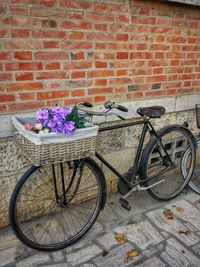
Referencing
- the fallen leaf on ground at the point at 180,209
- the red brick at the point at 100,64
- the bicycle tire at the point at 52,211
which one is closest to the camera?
the bicycle tire at the point at 52,211

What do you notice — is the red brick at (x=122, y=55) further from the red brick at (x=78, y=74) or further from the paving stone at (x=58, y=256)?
the paving stone at (x=58, y=256)

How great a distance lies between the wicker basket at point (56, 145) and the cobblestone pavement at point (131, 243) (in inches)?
40.3

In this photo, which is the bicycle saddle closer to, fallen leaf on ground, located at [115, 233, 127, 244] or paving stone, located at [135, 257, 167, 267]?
fallen leaf on ground, located at [115, 233, 127, 244]

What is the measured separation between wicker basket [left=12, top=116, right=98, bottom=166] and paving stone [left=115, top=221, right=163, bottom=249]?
3.64 feet

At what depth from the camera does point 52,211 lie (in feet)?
10.1

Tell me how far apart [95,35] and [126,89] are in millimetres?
704

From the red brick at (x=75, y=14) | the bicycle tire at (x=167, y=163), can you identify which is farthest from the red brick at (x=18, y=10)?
the bicycle tire at (x=167, y=163)

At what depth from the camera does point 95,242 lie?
8.91 ft

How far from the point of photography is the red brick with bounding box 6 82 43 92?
2397 mm

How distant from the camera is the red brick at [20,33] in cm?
228

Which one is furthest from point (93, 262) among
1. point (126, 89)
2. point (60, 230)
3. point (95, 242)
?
point (126, 89)

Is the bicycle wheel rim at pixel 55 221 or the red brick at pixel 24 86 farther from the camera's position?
the bicycle wheel rim at pixel 55 221

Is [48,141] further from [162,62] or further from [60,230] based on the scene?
[162,62]

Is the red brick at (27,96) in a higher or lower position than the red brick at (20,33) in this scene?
lower
